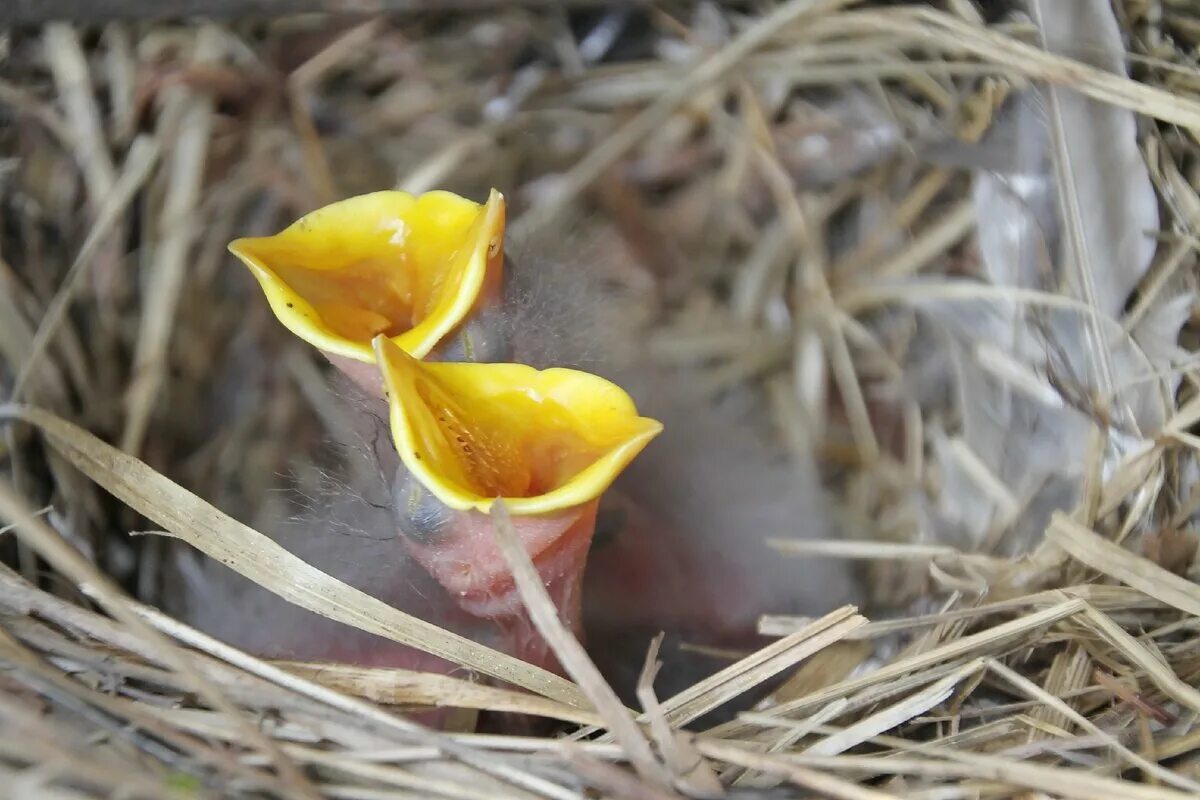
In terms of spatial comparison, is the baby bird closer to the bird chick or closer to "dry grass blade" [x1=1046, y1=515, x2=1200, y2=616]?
the bird chick

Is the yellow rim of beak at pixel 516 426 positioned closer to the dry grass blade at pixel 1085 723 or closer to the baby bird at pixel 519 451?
the baby bird at pixel 519 451

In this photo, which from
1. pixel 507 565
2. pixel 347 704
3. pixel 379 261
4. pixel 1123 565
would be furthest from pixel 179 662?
pixel 1123 565

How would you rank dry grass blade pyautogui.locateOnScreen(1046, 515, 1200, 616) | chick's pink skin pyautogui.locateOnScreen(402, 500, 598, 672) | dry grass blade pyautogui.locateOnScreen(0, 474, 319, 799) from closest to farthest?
dry grass blade pyautogui.locateOnScreen(0, 474, 319, 799) → chick's pink skin pyautogui.locateOnScreen(402, 500, 598, 672) → dry grass blade pyautogui.locateOnScreen(1046, 515, 1200, 616)

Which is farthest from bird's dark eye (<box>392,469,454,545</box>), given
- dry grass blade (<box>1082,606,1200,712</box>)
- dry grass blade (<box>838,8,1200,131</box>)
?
dry grass blade (<box>838,8,1200,131</box>)

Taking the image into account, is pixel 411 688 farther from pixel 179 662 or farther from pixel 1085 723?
pixel 1085 723

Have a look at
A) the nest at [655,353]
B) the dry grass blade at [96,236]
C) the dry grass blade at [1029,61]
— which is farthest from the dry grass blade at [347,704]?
the dry grass blade at [1029,61]

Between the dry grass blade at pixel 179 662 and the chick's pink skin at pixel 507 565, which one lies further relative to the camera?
the chick's pink skin at pixel 507 565
